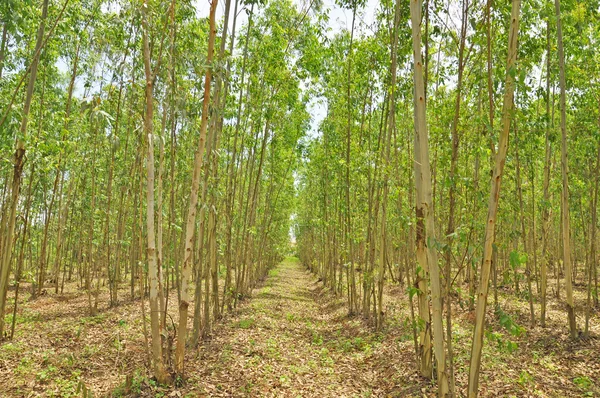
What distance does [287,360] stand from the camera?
865 centimetres

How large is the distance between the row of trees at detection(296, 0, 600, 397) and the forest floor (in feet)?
1.91

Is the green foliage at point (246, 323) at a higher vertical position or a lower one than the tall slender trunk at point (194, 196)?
lower

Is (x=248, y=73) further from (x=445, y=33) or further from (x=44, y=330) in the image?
(x=44, y=330)

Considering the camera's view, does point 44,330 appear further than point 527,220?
No

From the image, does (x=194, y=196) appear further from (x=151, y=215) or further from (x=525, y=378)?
(x=525, y=378)

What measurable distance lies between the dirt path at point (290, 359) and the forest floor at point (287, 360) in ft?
0.07

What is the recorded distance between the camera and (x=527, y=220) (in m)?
16.8

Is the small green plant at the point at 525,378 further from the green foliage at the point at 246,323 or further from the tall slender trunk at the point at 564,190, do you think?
the green foliage at the point at 246,323

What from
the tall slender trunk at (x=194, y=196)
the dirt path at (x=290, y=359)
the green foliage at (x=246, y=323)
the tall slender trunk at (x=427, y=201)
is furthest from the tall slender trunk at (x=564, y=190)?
the green foliage at (x=246, y=323)

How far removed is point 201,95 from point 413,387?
5.79 metres

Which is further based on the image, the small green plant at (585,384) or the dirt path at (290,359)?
the dirt path at (290,359)

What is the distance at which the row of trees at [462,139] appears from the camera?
384 centimetres

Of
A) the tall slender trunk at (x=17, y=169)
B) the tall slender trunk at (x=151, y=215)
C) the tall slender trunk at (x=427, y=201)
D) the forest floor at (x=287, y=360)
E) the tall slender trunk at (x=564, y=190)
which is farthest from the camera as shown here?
the tall slender trunk at (x=564, y=190)

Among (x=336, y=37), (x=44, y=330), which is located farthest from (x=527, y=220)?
(x=44, y=330)
